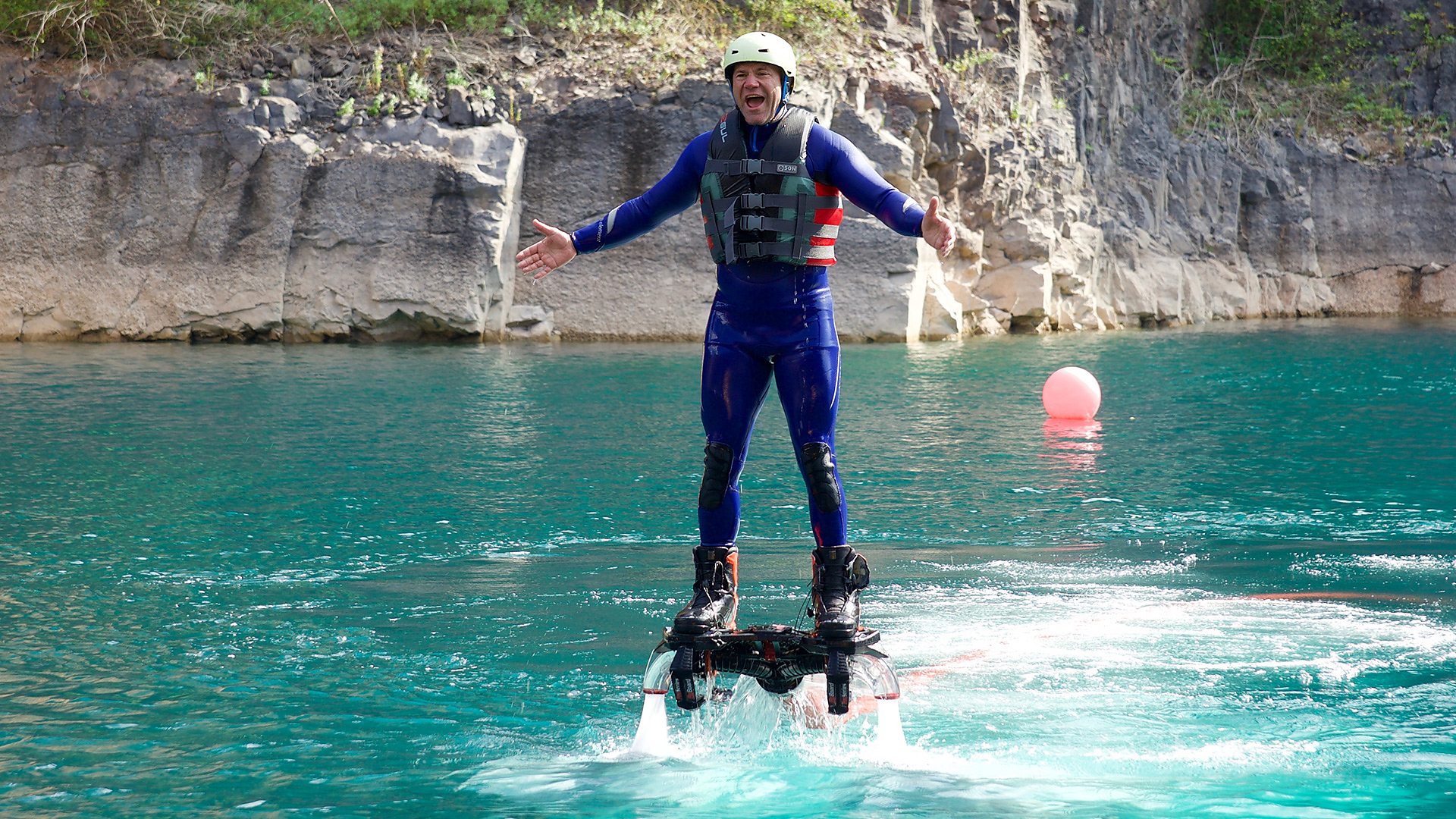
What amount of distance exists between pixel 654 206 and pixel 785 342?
2.26ft

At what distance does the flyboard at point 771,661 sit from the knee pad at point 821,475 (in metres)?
0.46

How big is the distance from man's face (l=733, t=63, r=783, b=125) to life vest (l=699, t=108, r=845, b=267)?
0.07 meters

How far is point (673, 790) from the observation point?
3.66m

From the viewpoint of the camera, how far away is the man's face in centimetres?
431

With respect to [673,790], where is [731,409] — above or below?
above

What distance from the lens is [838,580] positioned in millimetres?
4203

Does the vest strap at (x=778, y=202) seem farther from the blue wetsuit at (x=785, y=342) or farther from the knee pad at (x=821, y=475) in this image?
the knee pad at (x=821, y=475)

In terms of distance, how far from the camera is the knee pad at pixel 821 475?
169 inches

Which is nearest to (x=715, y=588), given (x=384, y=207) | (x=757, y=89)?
(x=757, y=89)

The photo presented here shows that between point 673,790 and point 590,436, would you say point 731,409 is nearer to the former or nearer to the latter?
point 673,790

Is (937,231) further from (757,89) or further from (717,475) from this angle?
(717,475)

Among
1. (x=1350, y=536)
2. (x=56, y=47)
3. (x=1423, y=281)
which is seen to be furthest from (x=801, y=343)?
(x=1423, y=281)

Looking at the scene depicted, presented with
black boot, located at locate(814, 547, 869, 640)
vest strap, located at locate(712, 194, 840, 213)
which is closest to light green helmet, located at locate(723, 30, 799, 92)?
vest strap, located at locate(712, 194, 840, 213)

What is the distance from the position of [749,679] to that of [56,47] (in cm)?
2136
